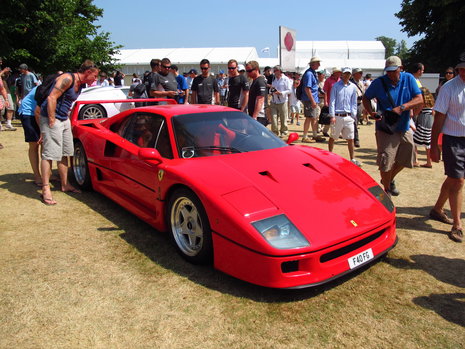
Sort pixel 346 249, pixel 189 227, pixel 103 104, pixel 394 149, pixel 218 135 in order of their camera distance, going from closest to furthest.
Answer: pixel 346 249 → pixel 189 227 → pixel 218 135 → pixel 394 149 → pixel 103 104

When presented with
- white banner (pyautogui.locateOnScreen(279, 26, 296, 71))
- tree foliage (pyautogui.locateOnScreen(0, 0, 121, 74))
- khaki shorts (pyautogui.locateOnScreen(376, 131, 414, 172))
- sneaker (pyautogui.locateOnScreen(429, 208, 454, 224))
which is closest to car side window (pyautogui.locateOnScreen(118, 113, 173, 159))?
khaki shorts (pyautogui.locateOnScreen(376, 131, 414, 172))

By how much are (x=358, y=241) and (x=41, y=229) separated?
322 centimetres

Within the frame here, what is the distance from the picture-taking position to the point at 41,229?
4090 mm

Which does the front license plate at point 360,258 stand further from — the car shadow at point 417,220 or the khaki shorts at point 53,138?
the khaki shorts at point 53,138

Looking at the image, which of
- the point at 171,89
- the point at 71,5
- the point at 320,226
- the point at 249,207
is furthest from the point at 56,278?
the point at 71,5

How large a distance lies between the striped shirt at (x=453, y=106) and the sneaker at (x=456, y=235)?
0.97 m

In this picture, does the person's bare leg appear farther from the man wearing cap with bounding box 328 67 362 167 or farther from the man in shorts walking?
the man wearing cap with bounding box 328 67 362 167

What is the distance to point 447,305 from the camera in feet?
8.89

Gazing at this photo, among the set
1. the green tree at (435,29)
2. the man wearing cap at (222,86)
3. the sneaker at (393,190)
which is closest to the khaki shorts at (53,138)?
the sneaker at (393,190)

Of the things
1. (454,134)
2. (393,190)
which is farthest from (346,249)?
(393,190)

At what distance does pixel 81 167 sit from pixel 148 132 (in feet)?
5.73

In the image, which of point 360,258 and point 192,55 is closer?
point 360,258

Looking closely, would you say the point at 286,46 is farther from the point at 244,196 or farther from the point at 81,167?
the point at 244,196

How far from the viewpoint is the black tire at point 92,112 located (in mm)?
9123
